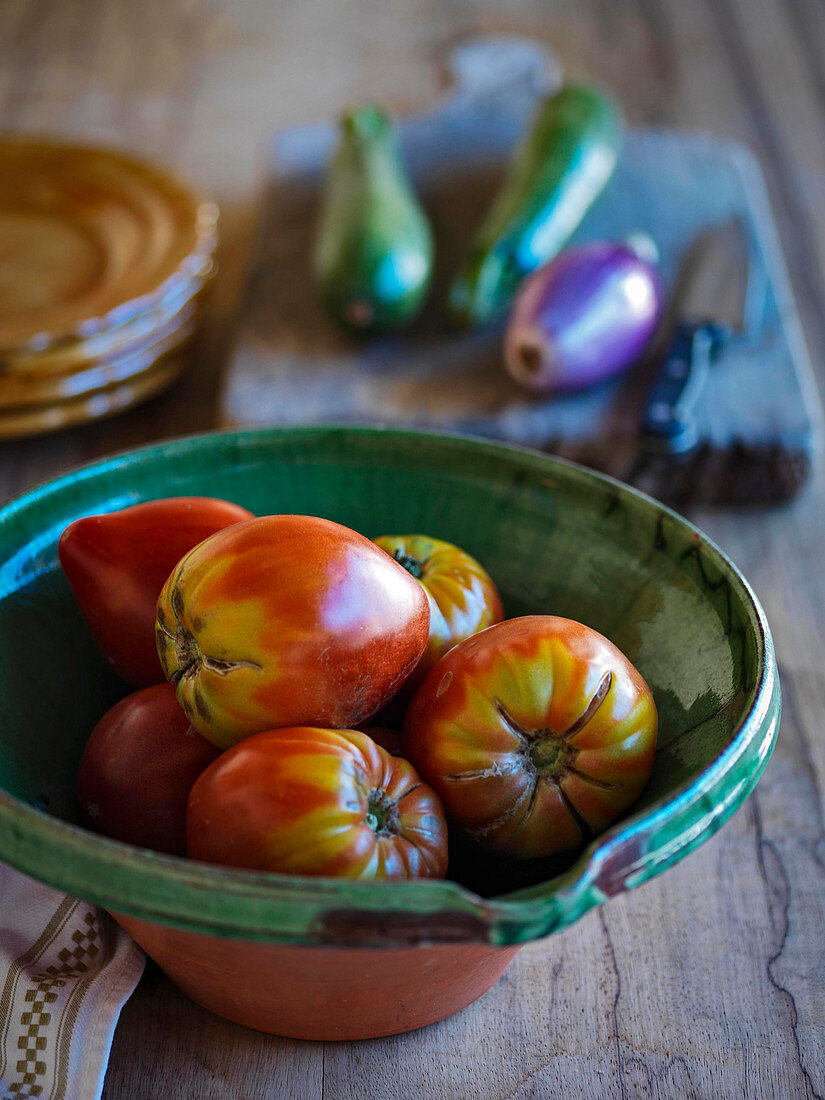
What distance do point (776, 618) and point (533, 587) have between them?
0.28 m

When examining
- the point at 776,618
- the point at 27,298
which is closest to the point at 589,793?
the point at 776,618

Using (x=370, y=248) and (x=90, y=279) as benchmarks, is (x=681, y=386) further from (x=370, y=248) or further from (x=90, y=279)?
(x=90, y=279)

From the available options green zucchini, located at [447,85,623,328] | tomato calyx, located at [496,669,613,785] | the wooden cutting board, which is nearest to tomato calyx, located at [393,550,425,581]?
tomato calyx, located at [496,669,613,785]

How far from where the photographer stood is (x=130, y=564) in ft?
1.43

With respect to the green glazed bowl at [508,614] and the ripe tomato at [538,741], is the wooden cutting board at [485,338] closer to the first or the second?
the green glazed bowl at [508,614]

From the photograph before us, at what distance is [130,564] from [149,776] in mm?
91

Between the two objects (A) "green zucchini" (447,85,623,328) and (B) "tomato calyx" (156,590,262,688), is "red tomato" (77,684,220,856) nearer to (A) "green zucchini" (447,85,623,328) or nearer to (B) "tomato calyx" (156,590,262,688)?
(B) "tomato calyx" (156,590,262,688)

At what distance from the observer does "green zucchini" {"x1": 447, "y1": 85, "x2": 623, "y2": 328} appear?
0.90 metres

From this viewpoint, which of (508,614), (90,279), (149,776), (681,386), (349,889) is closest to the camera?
(349,889)

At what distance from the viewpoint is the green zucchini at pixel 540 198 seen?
2.95ft

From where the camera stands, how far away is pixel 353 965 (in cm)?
34

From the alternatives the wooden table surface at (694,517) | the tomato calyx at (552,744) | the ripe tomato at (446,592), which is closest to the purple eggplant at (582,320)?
the wooden table surface at (694,517)

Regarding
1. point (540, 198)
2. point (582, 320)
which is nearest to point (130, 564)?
point (582, 320)

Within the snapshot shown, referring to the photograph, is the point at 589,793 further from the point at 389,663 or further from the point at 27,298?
the point at 27,298
